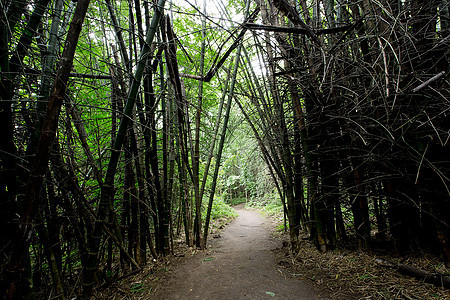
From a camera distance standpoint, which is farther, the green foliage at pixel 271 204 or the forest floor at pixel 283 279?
the green foliage at pixel 271 204

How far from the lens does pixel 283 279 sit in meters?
1.68

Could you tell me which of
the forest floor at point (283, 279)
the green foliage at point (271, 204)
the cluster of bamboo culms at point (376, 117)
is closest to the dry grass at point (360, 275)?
the forest floor at point (283, 279)

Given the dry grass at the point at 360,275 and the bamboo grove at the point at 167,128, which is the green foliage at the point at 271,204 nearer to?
the bamboo grove at the point at 167,128

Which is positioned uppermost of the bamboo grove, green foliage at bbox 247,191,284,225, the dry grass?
the bamboo grove

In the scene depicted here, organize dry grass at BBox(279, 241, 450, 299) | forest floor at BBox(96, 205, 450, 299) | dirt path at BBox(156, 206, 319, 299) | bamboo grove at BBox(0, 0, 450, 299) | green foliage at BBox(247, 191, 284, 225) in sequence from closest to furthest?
1. bamboo grove at BBox(0, 0, 450, 299)
2. dry grass at BBox(279, 241, 450, 299)
3. forest floor at BBox(96, 205, 450, 299)
4. dirt path at BBox(156, 206, 319, 299)
5. green foliage at BBox(247, 191, 284, 225)

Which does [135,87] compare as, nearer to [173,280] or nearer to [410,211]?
[173,280]

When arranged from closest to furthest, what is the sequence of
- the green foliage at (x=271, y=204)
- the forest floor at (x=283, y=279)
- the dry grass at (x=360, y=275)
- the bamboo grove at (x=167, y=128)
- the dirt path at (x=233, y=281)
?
the bamboo grove at (x=167, y=128) < the dry grass at (x=360, y=275) < the forest floor at (x=283, y=279) < the dirt path at (x=233, y=281) < the green foliage at (x=271, y=204)

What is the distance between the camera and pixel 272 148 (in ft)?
8.65

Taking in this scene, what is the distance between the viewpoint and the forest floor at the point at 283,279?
132 centimetres

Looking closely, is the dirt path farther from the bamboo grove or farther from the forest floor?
the bamboo grove

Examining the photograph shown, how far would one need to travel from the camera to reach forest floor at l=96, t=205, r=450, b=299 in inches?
52.1

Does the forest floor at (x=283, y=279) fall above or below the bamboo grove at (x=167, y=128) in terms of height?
below

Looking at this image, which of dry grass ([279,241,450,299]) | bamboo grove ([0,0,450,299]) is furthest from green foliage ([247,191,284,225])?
dry grass ([279,241,450,299])

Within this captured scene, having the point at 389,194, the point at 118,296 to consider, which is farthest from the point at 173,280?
the point at 389,194
